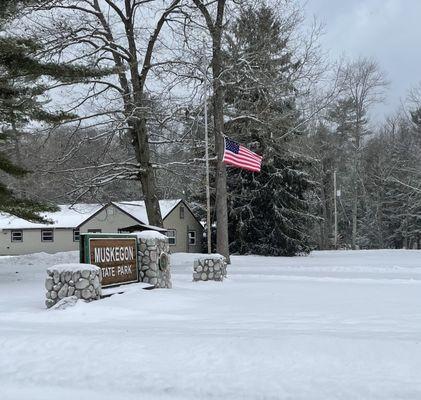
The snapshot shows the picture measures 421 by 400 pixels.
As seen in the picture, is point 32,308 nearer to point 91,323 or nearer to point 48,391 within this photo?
point 91,323

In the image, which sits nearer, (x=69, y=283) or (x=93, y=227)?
(x=69, y=283)

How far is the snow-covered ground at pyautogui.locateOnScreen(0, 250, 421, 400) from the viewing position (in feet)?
17.0

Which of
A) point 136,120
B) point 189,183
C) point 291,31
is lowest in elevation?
point 189,183

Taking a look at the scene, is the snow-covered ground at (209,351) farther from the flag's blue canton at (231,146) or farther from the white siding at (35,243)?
the white siding at (35,243)

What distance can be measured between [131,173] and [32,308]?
15869mm

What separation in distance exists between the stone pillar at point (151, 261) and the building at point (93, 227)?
28199 mm

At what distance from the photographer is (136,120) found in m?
24.1

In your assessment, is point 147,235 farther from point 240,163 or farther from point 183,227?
point 183,227

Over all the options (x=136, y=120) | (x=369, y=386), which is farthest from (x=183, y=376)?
(x=136, y=120)

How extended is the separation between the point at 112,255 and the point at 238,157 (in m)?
10.6

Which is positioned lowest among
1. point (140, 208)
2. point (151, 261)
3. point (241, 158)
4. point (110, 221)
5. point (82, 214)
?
point (151, 261)

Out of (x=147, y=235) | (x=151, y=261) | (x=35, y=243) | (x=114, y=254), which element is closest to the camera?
(x=114, y=254)

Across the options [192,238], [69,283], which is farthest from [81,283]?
[192,238]

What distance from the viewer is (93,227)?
4509 cm
